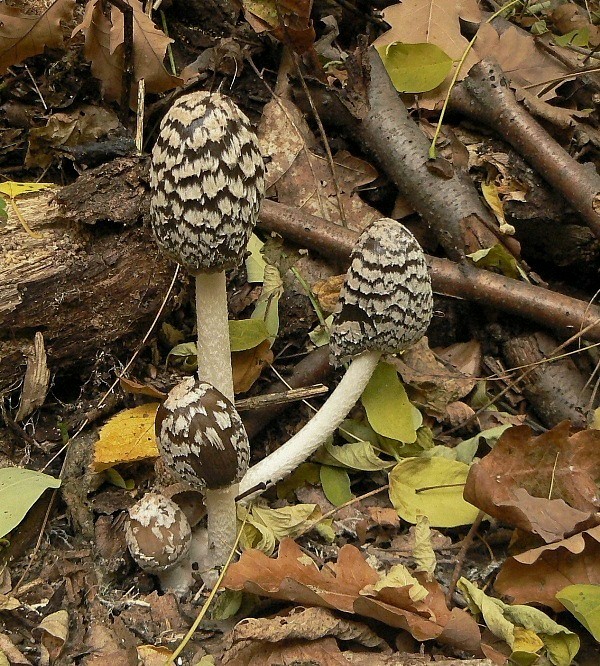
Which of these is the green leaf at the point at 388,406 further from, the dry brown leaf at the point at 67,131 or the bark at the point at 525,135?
the dry brown leaf at the point at 67,131

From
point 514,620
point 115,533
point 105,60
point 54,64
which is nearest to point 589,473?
point 514,620

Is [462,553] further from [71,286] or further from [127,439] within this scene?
[71,286]

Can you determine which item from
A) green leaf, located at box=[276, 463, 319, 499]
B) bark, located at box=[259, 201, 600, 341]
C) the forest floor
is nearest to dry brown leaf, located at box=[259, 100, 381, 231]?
the forest floor

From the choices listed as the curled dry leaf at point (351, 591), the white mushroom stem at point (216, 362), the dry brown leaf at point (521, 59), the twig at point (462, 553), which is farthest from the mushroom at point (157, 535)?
the dry brown leaf at point (521, 59)

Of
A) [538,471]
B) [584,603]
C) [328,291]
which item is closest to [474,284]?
[328,291]

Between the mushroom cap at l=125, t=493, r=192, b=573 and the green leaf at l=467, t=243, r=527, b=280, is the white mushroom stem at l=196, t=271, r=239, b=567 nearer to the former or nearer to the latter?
the mushroom cap at l=125, t=493, r=192, b=573

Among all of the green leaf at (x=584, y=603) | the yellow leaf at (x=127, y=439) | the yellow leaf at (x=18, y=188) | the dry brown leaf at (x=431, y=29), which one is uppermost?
the dry brown leaf at (x=431, y=29)

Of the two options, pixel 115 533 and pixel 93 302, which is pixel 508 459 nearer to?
pixel 115 533
